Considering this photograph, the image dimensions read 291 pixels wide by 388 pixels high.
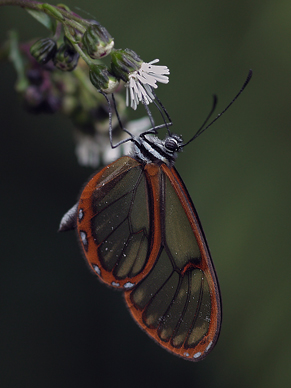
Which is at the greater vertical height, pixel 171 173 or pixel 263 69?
pixel 263 69

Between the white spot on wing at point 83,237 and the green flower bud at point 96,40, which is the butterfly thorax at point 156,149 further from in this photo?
the green flower bud at point 96,40

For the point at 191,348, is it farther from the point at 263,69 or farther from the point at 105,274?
the point at 263,69

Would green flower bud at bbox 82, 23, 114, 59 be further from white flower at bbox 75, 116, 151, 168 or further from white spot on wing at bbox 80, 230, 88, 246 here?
white flower at bbox 75, 116, 151, 168

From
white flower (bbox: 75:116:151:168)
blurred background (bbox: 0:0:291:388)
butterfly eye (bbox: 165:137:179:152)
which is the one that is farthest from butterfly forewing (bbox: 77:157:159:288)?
blurred background (bbox: 0:0:291:388)

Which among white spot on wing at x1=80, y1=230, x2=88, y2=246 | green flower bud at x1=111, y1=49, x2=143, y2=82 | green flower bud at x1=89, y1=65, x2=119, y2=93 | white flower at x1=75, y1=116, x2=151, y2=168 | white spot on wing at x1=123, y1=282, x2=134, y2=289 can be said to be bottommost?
white spot on wing at x1=123, y1=282, x2=134, y2=289

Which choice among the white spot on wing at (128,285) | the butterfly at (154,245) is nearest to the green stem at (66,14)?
the butterfly at (154,245)

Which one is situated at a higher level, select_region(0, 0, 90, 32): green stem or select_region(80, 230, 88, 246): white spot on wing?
select_region(0, 0, 90, 32): green stem

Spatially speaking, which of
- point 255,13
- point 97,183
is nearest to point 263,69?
point 255,13

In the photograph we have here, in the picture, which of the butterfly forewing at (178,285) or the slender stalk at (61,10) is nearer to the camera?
the slender stalk at (61,10)
